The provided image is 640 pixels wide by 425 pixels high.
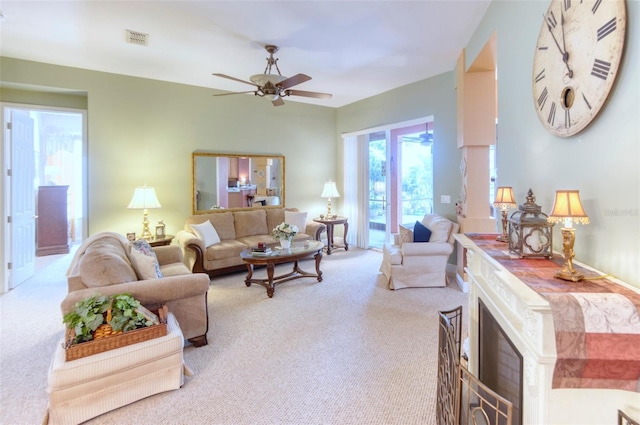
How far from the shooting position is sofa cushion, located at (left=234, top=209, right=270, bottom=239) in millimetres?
5672

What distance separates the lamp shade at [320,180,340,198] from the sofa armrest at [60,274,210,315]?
13.7 feet

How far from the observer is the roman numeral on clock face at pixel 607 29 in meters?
1.29

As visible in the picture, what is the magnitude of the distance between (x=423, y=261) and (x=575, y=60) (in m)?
A: 3.13

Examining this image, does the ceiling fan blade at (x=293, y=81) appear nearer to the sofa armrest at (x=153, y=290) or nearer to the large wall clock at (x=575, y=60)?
the large wall clock at (x=575, y=60)

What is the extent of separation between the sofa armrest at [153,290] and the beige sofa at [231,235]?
2002mm

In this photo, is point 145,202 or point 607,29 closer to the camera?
→ point 607,29

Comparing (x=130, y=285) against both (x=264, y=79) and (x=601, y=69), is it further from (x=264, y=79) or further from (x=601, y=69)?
(x=601, y=69)

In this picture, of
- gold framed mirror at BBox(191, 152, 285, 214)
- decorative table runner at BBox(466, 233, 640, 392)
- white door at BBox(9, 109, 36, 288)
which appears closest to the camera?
decorative table runner at BBox(466, 233, 640, 392)

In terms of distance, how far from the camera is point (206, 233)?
16.1 ft

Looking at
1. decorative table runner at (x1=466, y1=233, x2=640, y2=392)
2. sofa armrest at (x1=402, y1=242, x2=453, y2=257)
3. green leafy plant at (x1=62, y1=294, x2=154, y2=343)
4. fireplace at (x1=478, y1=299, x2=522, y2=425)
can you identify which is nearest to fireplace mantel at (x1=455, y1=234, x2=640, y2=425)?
decorative table runner at (x1=466, y1=233, x2=640, y2=392)

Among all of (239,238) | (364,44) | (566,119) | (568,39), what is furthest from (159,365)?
(364,44)

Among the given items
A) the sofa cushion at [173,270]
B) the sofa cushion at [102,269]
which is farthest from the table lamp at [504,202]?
the sofa cushion at [173,270]

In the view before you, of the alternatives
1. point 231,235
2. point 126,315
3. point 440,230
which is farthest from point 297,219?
point 126,315

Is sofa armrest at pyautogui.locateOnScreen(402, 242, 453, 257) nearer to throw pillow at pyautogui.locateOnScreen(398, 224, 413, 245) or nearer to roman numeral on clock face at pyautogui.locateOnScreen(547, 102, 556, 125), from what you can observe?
throw pillow at pyautogui.locateOnScreen(398, 224, 413, 245)
